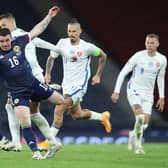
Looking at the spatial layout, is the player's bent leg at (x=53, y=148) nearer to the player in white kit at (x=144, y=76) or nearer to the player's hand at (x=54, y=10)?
the player's hand at (x=54, y=10)

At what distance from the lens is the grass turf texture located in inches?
430

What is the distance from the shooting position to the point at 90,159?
12023 millimetres

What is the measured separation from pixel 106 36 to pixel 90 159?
355 inches

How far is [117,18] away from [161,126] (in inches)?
108

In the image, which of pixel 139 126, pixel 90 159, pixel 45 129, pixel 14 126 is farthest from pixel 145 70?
pixel 45 129

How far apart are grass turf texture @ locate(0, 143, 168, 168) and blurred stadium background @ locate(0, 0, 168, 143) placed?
507 cm

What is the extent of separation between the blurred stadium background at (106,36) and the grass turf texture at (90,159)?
5065 millimetres

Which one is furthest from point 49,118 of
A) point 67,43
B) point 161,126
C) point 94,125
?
point 67,43

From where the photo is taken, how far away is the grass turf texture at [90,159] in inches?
430

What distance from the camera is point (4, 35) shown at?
11242mm

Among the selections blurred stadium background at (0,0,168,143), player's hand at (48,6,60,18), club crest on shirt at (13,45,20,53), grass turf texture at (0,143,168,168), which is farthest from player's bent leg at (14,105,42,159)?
blurred stadium background at (0,0,168,143)

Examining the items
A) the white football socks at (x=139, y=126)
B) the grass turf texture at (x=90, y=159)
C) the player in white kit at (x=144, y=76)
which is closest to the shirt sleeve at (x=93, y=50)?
the player in white kit at (x=144, y=76)
